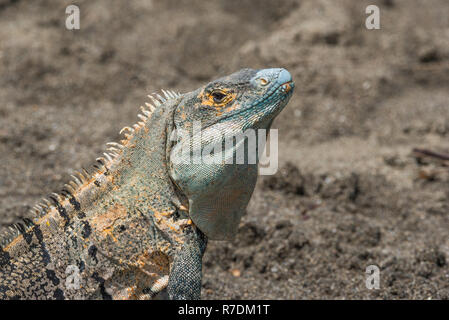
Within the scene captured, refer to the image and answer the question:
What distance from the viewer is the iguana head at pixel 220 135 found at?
311 centimetres

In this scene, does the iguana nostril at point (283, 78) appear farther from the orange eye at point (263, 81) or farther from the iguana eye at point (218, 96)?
the iguana eye at point (218, 96)

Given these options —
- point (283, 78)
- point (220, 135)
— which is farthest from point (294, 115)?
point (220, 135)

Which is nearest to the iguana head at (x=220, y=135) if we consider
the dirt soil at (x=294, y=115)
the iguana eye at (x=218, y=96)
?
the iguana eye at (x=218, y=96)

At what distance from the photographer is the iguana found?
3193 millimetres

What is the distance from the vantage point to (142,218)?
10.8 ft

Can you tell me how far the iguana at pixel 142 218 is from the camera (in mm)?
3193

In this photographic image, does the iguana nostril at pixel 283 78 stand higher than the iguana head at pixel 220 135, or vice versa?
the iguana nostril at pixel 283 78

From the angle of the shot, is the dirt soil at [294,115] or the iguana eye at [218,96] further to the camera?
the dirt soil at [294,115]

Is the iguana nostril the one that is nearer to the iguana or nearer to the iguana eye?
the iguana

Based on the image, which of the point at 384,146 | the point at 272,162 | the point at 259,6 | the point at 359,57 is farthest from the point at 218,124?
the point at 259,6

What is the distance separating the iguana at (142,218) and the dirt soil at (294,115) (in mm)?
1320

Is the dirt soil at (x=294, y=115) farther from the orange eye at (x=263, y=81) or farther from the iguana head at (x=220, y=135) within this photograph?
the orange eye at (x=263, y=81)

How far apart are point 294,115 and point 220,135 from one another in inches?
173

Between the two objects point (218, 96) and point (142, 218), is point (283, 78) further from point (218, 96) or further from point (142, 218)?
point (142, 218)
